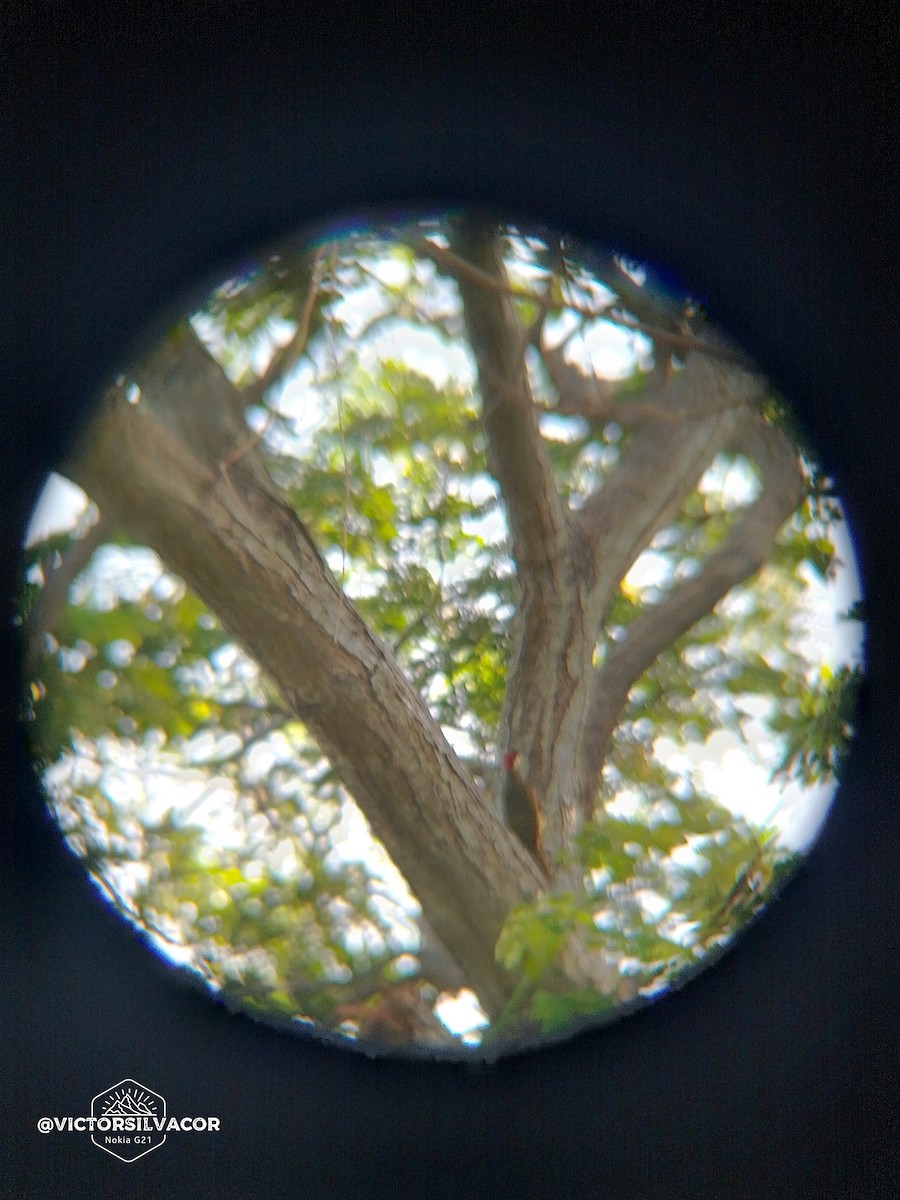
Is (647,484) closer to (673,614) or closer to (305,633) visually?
(673,614)

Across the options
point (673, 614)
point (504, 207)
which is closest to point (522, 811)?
point (673, 614)

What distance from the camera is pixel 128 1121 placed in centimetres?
91

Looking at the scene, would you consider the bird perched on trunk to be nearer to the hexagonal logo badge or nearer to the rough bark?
the rough bark

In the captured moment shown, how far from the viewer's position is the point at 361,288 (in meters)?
1.20

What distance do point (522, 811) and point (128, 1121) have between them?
0.68 metres

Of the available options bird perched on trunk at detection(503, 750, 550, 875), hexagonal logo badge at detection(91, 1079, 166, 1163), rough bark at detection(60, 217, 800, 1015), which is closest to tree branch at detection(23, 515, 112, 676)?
rough bark at detection(60, 217, 800, 1015)

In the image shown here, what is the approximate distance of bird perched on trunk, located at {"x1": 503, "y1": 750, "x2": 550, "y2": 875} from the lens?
51.8 inches

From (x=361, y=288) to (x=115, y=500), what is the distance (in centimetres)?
44

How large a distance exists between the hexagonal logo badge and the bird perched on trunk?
59cm

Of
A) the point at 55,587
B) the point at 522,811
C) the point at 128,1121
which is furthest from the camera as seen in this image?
the point at 522,811

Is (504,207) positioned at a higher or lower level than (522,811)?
higher

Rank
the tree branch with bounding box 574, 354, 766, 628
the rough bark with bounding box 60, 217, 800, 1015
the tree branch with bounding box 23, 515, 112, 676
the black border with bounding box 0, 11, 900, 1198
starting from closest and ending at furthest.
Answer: the black border with bounding box 0, 11, 900, 1198, the tree branch with bounding box 23, 515, 112, 676, the rough bark with bounding box 60, 217, 800, 1015, the tree branch with bounding box 574, 354, 766, 628

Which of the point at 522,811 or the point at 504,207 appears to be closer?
the point at 504,207

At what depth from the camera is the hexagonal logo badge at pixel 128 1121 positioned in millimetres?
905
